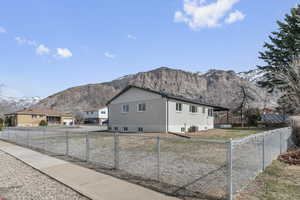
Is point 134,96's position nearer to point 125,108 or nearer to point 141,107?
point 141,107

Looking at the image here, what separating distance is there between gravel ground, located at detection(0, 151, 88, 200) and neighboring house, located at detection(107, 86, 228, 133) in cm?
1372

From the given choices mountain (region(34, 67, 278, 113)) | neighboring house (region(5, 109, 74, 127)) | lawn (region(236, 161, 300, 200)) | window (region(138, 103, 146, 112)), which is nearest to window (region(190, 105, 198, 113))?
window (region(138, 103, 146, 112))

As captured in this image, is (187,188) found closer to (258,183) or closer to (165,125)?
(258,183)

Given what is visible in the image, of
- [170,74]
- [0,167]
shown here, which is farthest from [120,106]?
[170,74]

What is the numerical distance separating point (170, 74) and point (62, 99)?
237 ft

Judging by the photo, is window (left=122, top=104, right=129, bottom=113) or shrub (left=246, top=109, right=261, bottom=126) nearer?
window (left=122, top=104, right=129, bottom=113)

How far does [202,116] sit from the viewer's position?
991 inches

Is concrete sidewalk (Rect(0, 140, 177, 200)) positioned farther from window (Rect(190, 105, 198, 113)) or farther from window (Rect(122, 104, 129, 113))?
window (Rect(190, 105, 198, 113))

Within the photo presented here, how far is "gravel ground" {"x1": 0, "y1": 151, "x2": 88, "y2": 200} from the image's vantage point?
483cm

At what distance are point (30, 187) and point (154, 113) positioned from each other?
15.5m

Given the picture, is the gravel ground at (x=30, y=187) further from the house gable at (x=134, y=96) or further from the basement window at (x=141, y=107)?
the basement window at (x=141, y=107)

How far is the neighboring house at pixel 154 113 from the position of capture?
1986 cm

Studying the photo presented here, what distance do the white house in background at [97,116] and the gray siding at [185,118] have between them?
4918cm

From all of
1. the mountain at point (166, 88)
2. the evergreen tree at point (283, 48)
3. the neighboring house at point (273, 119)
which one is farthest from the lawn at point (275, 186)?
the mountain at point (166, 88)
